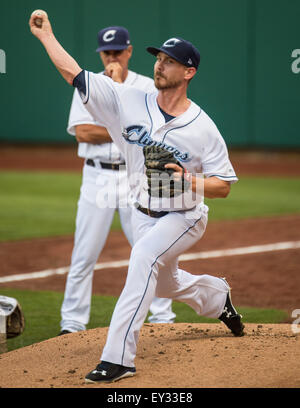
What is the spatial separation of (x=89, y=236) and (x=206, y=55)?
15.9 metres

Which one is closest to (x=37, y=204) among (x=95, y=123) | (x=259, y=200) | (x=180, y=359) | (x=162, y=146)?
(x=259, y=200)

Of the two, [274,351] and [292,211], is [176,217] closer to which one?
[274,351]

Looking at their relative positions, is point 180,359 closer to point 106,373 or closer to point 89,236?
point 106,373

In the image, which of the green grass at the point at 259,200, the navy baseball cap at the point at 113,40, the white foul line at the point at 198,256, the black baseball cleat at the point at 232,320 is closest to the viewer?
the black baseball cleat at the point at 232,320

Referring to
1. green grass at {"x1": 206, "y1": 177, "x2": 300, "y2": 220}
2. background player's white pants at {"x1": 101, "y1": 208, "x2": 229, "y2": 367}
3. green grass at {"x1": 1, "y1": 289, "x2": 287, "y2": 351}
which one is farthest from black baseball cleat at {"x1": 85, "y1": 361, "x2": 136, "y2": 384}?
green grass at {"x1": 206, "y1": 177, "x2": 300, "y2": 220}

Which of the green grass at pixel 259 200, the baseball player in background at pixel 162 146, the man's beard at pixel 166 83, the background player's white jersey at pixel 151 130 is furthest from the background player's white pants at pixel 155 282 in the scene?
the green grass at pixel 259 200

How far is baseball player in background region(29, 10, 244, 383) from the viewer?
154 inches

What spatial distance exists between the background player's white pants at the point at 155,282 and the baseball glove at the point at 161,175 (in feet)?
0.71

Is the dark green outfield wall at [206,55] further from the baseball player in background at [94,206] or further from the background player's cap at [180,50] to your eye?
the background player's cap at [180,50]

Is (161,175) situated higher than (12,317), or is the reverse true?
(161,175)

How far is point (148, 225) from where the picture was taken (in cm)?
420

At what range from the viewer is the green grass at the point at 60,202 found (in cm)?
1022

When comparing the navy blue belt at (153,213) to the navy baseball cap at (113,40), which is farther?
the navy baseball cap at (113,40)

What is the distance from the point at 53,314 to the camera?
5887 mm
